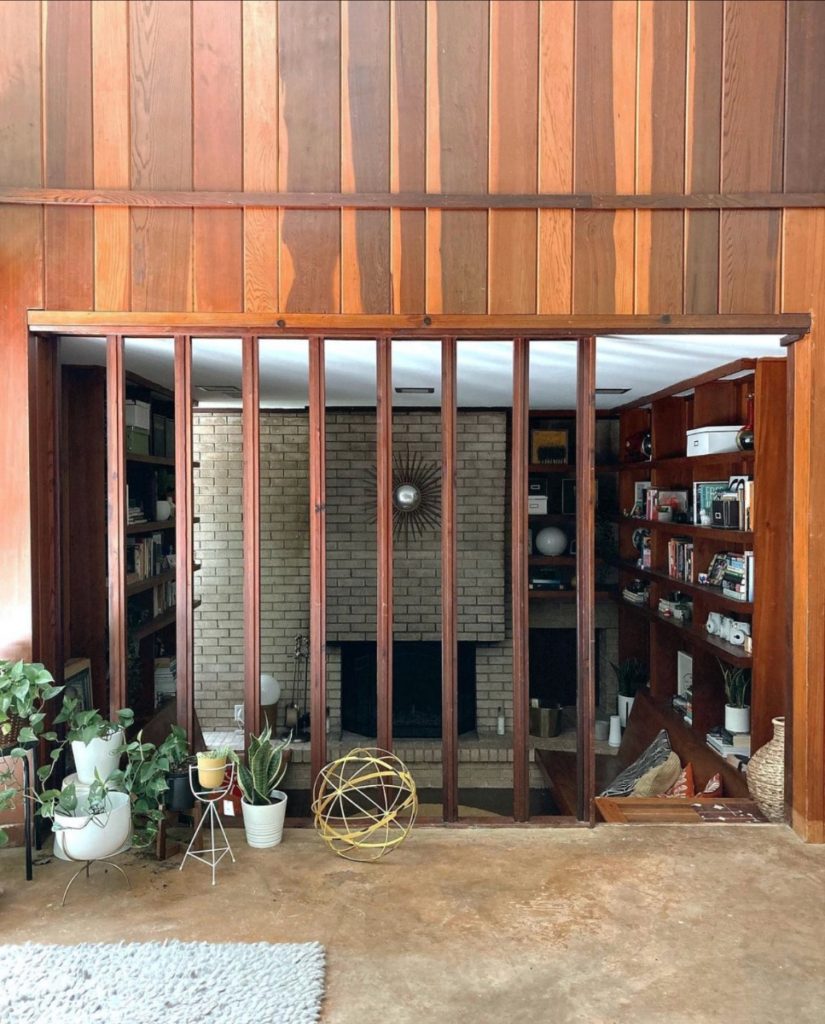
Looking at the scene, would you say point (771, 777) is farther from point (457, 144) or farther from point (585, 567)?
point (457, 144)

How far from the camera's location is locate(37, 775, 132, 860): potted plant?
2451 millimetres

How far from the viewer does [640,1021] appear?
1.92 meters

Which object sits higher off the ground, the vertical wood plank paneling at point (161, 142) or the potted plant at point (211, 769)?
the vertical wood plank paneling at point (161, 142)

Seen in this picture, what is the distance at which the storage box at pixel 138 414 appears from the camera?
14.0ft

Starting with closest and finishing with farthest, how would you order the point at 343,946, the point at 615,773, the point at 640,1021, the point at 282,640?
the point at 640,1021, the point at 343,946, the point at 615,773, the point at 282,640

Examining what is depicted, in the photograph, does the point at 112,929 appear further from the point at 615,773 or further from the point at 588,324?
the point at 615,773

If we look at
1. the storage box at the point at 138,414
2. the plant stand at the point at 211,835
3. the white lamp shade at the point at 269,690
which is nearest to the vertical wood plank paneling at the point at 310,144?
the plant stand at the point at 211,835

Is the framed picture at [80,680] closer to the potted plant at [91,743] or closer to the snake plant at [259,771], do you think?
the potted plant at [91,743]

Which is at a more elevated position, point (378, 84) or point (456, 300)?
point (378, 84)

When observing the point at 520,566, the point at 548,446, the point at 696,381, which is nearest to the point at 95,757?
the point at 520,566

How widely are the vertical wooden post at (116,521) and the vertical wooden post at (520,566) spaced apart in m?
1.43

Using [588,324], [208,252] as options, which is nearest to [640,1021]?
[588,324]

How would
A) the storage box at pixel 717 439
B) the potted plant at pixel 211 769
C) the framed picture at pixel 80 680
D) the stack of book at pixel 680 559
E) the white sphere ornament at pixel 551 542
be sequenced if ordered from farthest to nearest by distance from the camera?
the white sphere ornament at pixel 551 542 < the stack of book at pixel 680 559 < the storage box at pixel 717 439 < the framed picture at pixel 80 680 < the potted plant at pixel 211 769

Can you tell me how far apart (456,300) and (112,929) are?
7.49 ft
